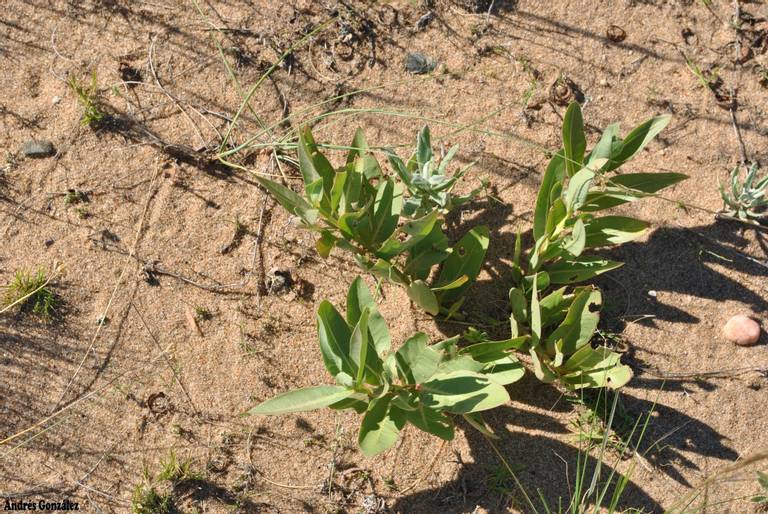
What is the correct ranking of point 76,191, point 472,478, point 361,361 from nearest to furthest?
point 361,361
point 472,478
point 76,191

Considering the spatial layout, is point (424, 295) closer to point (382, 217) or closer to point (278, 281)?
point (382, 217)

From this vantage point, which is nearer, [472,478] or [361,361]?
[361,361]

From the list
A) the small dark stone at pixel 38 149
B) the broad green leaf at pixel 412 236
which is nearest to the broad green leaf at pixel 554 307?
the broad green leaf at pixel 412 236

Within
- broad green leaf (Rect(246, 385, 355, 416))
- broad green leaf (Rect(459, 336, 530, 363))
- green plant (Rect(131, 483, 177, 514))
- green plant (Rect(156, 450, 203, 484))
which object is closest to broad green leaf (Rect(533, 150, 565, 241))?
broad green leaf (Rect(459, 336, 530, 363))

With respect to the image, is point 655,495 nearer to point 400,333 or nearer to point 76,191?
point 400,333

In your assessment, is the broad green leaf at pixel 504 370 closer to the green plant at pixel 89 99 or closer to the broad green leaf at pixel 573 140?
the broad green leaf at pixel 573 140

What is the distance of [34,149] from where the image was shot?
3252 millimetres

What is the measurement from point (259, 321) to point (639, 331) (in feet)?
5.90

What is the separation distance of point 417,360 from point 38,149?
218 cm

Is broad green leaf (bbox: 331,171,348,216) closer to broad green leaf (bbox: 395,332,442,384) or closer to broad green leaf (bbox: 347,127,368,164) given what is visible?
broad green leaf (bbox: 347,127,368,164)

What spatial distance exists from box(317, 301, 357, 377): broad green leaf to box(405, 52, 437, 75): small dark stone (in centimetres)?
143

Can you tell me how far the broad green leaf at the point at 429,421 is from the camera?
2.54 m

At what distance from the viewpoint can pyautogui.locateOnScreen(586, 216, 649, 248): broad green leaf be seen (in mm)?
2877

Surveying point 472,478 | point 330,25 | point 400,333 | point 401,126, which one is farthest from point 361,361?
point 330,25
